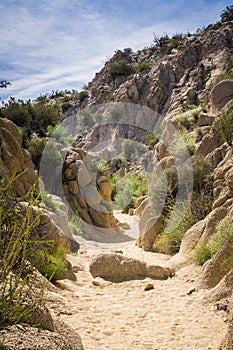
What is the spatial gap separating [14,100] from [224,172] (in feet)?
45.3

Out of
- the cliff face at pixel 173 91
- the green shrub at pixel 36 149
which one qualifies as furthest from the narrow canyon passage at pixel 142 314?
the green shrub at pixel 36 149

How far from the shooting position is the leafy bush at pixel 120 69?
125ft

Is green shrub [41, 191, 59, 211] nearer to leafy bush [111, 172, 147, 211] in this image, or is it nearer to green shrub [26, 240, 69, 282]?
green shrub [26, 240, 69, 282]

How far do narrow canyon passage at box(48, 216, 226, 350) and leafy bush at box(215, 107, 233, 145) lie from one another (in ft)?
13.7

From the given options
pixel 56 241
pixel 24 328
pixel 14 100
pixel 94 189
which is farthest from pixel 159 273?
pixel 14 100

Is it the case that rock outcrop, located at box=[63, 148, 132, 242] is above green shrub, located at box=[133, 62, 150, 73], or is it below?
below

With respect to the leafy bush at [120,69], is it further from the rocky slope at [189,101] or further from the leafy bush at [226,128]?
the leafy bush at [226,128]

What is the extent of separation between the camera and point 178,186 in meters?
10.9

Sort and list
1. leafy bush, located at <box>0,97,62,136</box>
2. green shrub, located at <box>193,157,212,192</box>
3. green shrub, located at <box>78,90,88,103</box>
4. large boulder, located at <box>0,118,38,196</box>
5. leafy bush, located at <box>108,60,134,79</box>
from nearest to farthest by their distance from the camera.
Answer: large boulder, located at <box>0,118,38,196</box> < green shrub, located at <box>193,157,212,192</box> < leafy bush, located at <box>0,97,62,136</box> < leafy bush, located at <box>108,60,134,79</box> < green shrub, located at <box>78,90,88,103</box>

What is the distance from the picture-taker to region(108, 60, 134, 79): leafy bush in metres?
38.2

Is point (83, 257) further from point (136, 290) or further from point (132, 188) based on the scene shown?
point (132, 188)

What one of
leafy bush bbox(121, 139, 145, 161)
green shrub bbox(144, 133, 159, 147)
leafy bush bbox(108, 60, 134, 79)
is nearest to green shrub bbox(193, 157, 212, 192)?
green shrub bbox(144, 133, 159, 147)

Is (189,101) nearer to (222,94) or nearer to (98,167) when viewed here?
(98,167)

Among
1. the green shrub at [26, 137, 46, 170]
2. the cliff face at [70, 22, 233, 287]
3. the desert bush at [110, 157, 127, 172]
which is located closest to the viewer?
the cliff face at [70, 22, 233, 287]
